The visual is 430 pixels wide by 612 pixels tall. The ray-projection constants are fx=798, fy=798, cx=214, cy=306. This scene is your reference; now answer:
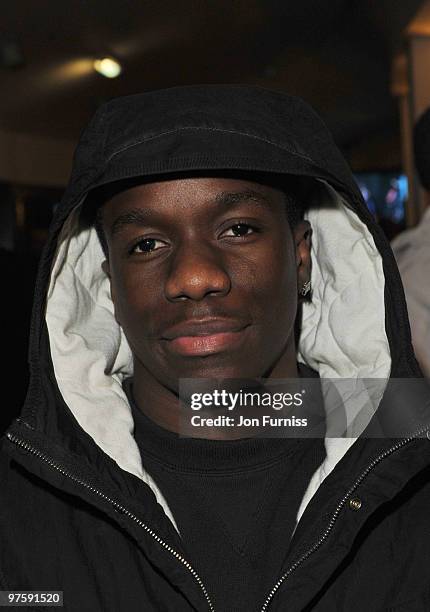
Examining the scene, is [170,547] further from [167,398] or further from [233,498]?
[167,398]

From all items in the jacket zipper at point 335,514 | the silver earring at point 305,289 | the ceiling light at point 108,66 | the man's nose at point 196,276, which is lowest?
the jacket zipper at point 335,514

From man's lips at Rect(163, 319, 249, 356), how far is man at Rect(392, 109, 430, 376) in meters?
0.90

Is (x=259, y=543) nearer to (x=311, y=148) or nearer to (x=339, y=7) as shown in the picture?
(x=311, y=148)

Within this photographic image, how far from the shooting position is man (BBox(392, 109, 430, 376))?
1991 millimetres

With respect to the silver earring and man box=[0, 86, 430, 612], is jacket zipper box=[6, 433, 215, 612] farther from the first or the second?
the silver earring

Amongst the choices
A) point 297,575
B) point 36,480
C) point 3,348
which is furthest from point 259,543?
point 3,348

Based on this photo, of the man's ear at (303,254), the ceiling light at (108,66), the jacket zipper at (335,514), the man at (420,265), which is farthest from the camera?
the ceiling light at (108,66)

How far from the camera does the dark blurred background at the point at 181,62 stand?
532 cm

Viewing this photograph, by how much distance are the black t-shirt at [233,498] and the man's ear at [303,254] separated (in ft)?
0.93

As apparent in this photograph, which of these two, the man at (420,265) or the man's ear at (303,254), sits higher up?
the man at (420,265)

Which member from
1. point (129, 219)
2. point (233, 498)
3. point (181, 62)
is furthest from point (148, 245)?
point (181, 62)

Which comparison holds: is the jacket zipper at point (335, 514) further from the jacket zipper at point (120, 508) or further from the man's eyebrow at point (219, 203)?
the man's eyebrow at point (219, 203)

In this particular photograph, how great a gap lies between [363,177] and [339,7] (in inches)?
181

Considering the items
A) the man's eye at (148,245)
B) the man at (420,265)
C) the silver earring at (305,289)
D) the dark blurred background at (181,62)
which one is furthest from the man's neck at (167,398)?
the dark blurred background at (181,62)
